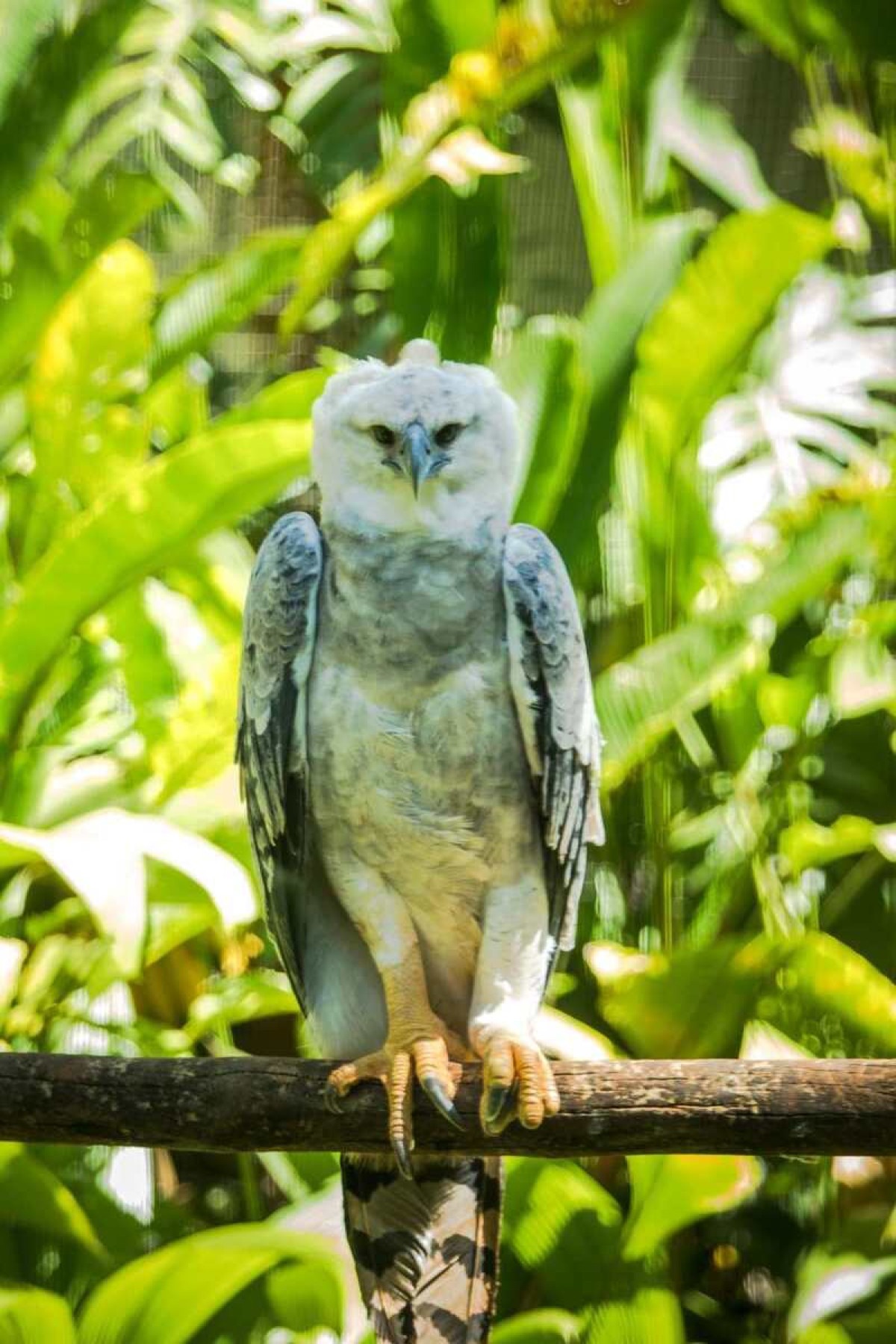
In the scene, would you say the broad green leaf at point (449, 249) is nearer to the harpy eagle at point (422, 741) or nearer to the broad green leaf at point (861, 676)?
the broad green leaf at point (861, 676)

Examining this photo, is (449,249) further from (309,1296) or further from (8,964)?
(309,1296)

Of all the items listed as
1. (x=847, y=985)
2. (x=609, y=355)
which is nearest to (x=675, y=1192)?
(x=847, y=985)

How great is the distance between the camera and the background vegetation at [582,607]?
1937 mm

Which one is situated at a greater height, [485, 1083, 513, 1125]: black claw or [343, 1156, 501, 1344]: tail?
[485, 1083, 513, 1125]: black claw

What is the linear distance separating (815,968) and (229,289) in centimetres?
129

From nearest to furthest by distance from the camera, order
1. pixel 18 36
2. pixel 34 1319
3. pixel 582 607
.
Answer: pixel 34 1319 → pixel 18 36 → pixel 582 607

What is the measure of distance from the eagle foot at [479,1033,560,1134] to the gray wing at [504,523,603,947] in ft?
0.72

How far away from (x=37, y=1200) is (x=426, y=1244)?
747 millimetres

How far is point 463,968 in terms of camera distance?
150 cm

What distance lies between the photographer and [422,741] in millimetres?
1378

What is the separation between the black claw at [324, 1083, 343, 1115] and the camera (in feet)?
4.29

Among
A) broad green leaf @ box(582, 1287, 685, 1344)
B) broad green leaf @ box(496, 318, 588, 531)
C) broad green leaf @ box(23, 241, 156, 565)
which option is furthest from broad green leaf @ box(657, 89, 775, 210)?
broad green leaf @ box(582, 1287, 685, 1344)

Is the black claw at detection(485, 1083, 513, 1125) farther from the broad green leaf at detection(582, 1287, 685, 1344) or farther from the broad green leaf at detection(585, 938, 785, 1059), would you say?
the broad green leaf at detection(582, 1287, 685, 1344)

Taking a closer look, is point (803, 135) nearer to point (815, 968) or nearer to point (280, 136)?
point (280, 136)
